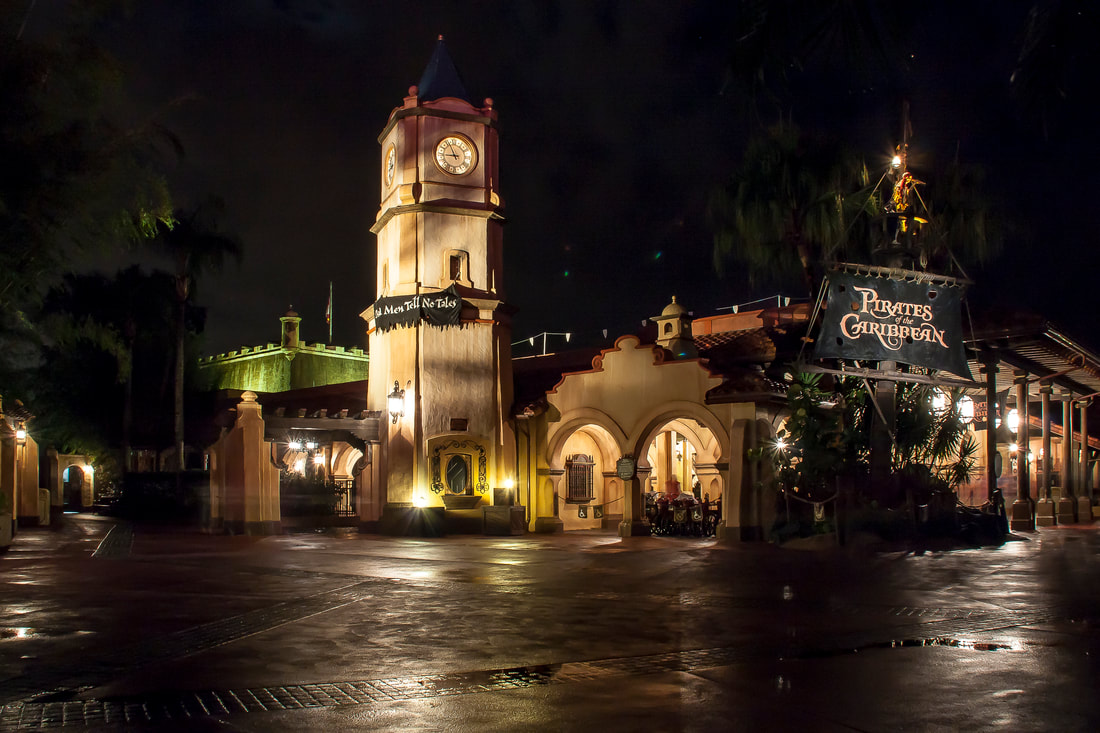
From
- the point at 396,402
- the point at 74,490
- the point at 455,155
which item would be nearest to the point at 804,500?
the point at 396,402

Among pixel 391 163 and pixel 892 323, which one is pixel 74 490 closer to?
pixel 391 163

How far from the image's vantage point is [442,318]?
1110 inches

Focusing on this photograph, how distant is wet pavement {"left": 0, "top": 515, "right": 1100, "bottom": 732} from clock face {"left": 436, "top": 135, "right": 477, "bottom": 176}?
1514cm

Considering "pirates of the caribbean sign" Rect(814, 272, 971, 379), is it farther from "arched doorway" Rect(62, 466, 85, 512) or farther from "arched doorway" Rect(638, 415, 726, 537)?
"arched doorway" Rect(62, 466, 85, 512)

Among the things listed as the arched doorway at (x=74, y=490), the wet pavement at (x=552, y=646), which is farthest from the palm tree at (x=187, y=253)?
the wet pavement at (x=552, y=646)

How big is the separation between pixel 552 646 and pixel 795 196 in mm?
20541

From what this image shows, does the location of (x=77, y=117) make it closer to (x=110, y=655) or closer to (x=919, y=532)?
(x=110, y=655)

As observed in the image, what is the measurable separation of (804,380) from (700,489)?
911 cm

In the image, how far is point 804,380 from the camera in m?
21.5

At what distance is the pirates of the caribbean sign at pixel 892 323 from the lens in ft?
66.6

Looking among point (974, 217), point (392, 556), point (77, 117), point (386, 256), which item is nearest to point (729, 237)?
point (974, 217)

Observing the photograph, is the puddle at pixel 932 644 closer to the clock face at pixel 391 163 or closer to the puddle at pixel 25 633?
the puddle at pixel 25 633

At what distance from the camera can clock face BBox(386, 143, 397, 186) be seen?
1179 inches

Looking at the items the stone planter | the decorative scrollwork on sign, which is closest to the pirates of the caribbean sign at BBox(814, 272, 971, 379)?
the decorative scrollwork on sign
